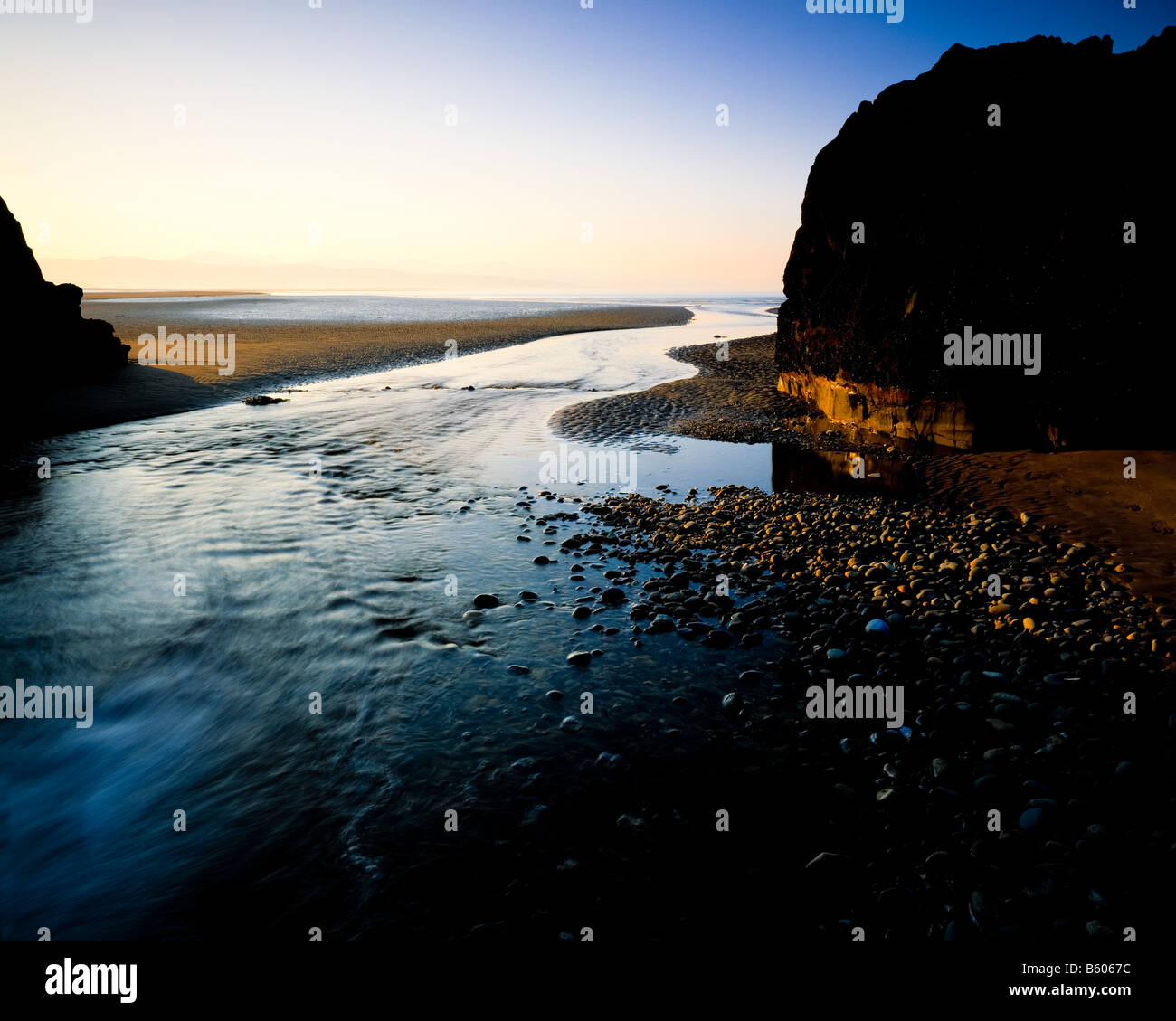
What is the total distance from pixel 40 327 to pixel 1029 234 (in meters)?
36.7

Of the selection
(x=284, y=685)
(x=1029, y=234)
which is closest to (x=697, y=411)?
(x=1029, y=234)

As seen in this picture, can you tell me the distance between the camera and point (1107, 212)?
Result: 559 inches

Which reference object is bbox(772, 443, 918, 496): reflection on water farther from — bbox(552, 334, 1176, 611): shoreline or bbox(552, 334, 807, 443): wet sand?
bbox(552, 334, 807, 443): wet sand

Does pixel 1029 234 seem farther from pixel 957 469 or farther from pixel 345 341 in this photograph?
pixel 345 341

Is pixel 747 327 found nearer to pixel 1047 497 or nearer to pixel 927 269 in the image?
pixel 927 269

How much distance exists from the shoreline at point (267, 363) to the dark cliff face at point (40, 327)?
812mm

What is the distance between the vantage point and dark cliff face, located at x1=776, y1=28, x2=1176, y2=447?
14.0 meters

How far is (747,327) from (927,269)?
59.7 metres

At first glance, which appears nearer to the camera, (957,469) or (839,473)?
(957,469)

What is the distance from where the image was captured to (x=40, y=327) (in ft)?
90.6

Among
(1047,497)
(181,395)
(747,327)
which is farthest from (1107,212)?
(747,327)

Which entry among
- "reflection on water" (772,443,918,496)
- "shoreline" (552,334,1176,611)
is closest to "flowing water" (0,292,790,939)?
"reflection on water" (772,443,918,496)

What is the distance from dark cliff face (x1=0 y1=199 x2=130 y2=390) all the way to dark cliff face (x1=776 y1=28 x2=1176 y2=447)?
3302 cm

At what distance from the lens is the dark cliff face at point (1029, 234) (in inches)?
550
